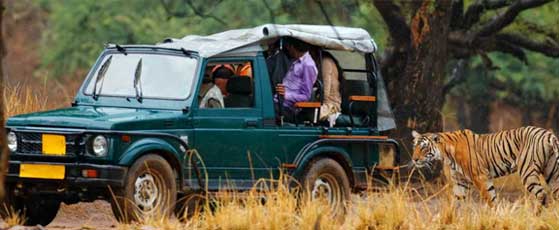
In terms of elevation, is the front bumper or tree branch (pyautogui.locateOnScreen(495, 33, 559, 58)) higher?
tree branch (pyautogui.locateOnScreen(495, 33, 559, 58))

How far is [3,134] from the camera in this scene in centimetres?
909

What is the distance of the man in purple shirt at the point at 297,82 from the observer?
1470 cm

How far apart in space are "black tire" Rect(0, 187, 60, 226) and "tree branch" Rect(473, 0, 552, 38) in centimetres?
1037

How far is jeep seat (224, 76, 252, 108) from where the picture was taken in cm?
1429

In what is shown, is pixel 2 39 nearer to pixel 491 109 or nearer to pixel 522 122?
pixel 522 122

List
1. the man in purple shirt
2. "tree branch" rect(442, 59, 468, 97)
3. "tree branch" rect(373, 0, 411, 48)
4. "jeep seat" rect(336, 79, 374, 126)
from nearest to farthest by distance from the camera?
1. the man in purple shirt
2. "jeep seat" rect(336, 79, 374, 126)
3. "tree branch" rect(373, 0, 411, 48)
4. "tree branch" rect(442, 59, 468, 97)

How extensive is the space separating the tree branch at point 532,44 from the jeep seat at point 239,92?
31.8ft

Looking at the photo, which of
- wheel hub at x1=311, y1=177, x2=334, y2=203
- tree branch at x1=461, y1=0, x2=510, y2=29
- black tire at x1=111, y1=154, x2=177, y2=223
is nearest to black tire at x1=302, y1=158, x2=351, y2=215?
wheel hub at x1=311, y1=177, x2=334, y2=203

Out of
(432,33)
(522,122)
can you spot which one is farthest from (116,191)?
(522,122)

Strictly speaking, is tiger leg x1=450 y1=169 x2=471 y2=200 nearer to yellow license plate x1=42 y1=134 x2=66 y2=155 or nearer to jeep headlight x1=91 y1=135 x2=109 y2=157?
jeep headlight x1=91 y1=135 x2=109 y2=157

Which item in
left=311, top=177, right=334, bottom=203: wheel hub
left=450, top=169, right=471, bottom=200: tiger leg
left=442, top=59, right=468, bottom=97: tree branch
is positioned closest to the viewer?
left=311, top=177, right=334, bottom=203: wheel hub

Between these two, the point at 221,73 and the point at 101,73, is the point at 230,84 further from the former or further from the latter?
the point at 101,73

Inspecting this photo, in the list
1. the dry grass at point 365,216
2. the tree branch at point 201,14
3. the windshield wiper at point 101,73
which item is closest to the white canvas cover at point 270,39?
the windshield wiper at point 101,73

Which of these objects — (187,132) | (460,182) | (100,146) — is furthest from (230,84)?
(460,182)
